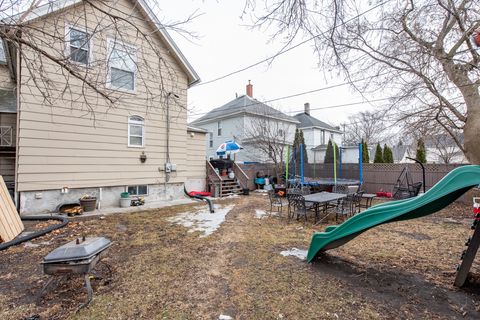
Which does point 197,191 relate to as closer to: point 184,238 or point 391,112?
point 184,238

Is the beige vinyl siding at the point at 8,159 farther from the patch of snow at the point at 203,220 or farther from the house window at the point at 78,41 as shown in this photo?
the patch of snow at the point at 203,220

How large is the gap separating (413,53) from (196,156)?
9004 millimetres

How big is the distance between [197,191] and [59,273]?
8.87 metres

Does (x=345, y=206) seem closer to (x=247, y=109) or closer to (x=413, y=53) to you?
(x=413, y=53)

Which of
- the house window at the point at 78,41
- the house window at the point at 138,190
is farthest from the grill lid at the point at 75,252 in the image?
the house window at the point at 138,190

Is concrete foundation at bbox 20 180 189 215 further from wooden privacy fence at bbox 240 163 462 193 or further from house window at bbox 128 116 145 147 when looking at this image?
wooden privacy fence at bbox 240 163 462 193

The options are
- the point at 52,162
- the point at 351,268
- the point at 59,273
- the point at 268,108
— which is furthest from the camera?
the point at 268,108

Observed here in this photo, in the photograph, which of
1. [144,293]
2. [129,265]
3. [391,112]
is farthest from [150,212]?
[391,112]

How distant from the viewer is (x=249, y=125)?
64.0 ft

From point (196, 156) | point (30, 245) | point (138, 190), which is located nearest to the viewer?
point (30, 245)

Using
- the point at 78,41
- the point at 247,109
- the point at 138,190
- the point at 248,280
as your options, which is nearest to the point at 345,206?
the point at 248,280

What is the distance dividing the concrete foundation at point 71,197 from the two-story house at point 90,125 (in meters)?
0.02

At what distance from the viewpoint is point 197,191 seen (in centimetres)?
1173

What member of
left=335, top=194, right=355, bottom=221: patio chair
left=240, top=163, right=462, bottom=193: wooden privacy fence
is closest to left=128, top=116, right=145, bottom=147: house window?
left=240, top=163, right=462, bottom=193: wooden privacy fence
